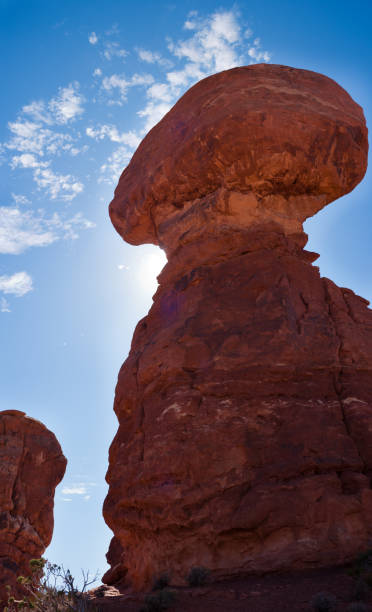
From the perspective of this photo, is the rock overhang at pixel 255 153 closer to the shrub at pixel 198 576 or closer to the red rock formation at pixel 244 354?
the red rock formation at pixel 244 354

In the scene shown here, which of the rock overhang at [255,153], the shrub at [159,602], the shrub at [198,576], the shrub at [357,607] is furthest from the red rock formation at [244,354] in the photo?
the shrub at [357,607]

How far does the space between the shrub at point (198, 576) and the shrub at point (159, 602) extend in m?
0.56

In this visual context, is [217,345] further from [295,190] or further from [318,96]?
[318,96]

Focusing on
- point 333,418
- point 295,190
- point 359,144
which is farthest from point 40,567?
point 359,144

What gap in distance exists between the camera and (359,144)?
12234 millimetres

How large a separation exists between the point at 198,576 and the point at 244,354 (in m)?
3.40

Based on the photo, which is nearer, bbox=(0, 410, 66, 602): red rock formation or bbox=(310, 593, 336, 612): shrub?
bbox=(310, 593, 336, 612): shrub

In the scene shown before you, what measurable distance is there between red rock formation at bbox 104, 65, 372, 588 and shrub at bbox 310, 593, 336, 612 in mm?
1312

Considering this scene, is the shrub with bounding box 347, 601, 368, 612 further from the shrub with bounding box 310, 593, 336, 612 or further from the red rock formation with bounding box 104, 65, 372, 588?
the red rock formation with bounding box 104, 65, 372, 588

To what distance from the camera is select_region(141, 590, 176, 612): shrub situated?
6836 millimetres

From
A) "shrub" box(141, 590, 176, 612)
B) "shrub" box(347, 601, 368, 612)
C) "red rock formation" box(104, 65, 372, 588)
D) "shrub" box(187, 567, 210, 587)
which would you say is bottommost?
"shrub" box(347, 601, 368, 612)

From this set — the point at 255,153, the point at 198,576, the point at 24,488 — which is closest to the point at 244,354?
the point at 198,576

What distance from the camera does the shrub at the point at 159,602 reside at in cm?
684

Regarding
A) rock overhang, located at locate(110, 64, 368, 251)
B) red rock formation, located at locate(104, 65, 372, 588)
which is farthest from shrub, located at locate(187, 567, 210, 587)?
rock overhang, located at locate(110, 64, 368, 251)
